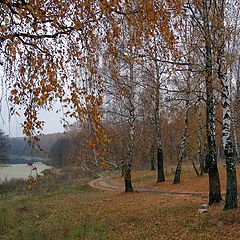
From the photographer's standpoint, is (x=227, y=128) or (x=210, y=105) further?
(x=210, y=105)

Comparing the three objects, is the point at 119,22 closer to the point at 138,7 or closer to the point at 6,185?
the point at 138,7

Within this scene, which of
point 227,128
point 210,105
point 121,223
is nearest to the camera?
point 227,128

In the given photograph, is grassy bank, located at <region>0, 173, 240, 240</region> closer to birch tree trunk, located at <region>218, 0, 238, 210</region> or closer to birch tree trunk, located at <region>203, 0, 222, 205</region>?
birch tree trunk, located at <region>218, 0, 238, 210</region>

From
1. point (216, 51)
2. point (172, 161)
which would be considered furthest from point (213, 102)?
point (172, 161)

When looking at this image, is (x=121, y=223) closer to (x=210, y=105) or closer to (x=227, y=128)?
(x=227, y=128)


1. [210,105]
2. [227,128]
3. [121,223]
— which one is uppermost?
[210,105]

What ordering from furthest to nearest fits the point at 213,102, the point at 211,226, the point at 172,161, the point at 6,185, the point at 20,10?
the point at 172,161, the point at 6,185, the point at 213,102, the point at 211,226, the point at 20,10

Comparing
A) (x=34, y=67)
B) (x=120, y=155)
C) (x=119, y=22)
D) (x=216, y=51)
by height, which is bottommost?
(x=120, y=155)

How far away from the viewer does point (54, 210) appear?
16.7 metres

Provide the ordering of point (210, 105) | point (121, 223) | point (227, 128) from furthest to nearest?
point (210, 105) < point (121, 223) < point (227, 128)

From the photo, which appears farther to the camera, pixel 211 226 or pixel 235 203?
pixel 235 203

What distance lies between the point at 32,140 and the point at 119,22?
1994mm

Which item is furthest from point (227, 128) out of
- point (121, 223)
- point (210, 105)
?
point (121, 223)

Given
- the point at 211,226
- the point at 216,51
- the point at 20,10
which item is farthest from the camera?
the point at 216,51
